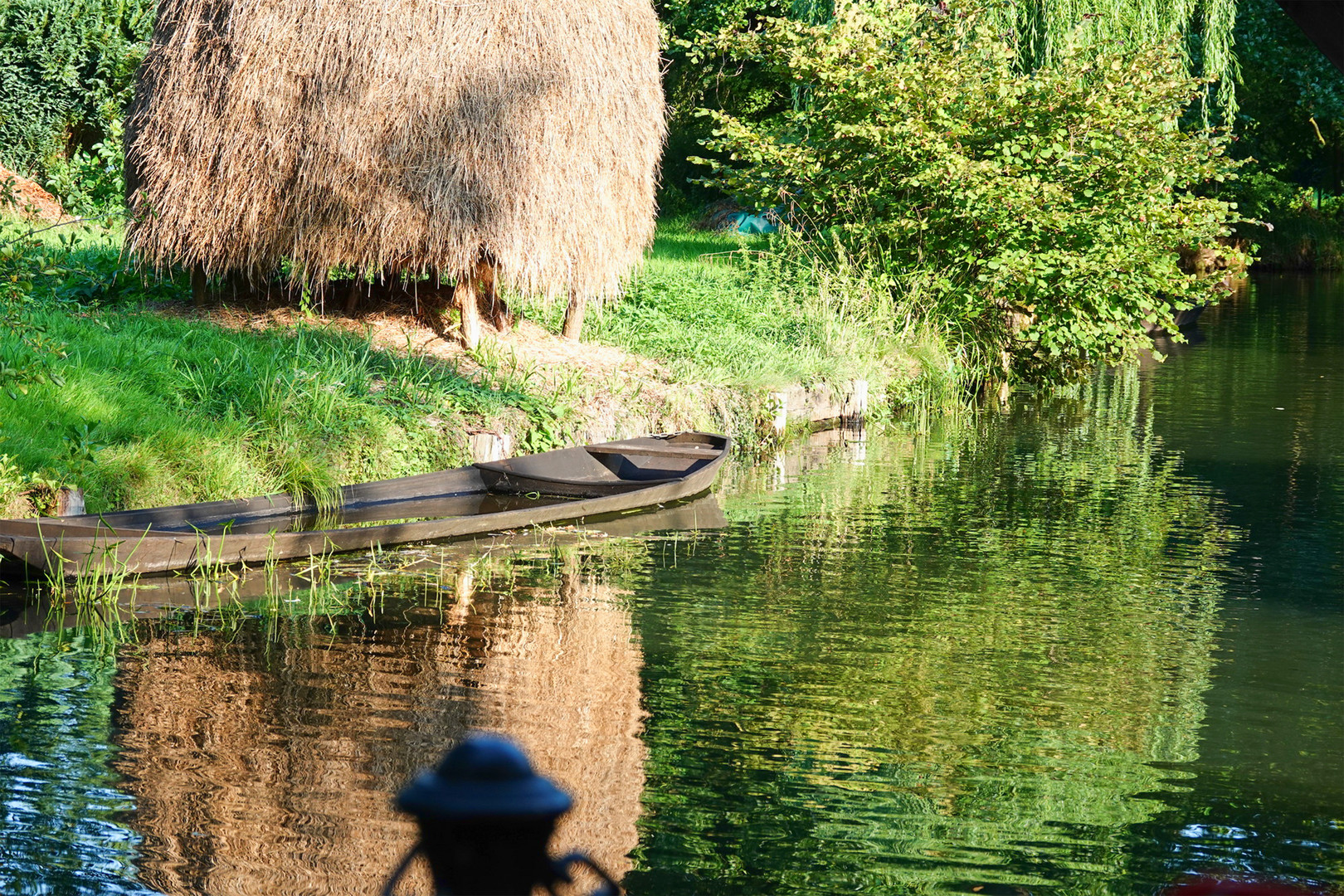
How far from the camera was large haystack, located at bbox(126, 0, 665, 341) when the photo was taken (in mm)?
12031

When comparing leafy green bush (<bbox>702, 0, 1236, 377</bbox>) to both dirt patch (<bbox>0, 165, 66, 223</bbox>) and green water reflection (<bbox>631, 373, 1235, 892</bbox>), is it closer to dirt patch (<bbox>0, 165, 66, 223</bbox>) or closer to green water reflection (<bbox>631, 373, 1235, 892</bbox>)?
green water reflection (<bbox>631, 373, 1235, 892</bbox>)

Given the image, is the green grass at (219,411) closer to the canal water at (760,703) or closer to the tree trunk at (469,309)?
the tree trunk at (469,309)

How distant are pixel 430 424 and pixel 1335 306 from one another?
2434 cm

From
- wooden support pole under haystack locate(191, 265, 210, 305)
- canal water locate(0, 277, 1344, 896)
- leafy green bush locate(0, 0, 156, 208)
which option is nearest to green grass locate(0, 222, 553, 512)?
wooden support pole under haystack locate(191, 265, 210, 305)

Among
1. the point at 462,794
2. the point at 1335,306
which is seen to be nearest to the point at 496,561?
the point at 462,794

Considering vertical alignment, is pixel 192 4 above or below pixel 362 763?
above

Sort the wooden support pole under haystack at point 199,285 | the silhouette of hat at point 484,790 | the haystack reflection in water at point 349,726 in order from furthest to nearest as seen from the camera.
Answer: the wooden support pole under haystack at point 199,285, the haystack reflection in water at point 349,726, the silhouette of hat at point 484,790

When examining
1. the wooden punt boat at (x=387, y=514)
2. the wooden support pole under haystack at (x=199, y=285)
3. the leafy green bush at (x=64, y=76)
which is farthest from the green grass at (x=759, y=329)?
the leafy green bush at (x=64, y=76)

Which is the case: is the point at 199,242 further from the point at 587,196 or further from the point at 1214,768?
the point at 1214,768

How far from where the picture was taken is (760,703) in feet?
20.7

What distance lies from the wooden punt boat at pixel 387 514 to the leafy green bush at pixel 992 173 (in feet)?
18.0

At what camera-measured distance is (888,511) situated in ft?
35.2

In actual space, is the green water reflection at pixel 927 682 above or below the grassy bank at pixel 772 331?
below

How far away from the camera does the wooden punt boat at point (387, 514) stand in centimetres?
782
